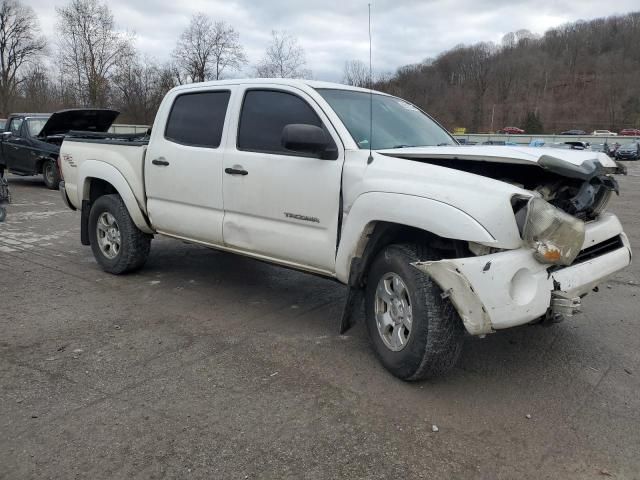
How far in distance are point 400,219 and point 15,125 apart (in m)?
14.3

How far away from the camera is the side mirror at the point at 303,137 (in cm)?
374

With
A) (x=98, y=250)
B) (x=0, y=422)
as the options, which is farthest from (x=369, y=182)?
(x=98, y=250)

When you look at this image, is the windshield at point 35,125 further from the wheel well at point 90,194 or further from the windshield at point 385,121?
the windshield at point 385,121

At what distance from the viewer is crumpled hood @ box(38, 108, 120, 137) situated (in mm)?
10547

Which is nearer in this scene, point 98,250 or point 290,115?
point 290,115

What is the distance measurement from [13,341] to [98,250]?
2.12 metres

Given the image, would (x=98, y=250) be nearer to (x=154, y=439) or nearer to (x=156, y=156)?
(x=156, y=156)

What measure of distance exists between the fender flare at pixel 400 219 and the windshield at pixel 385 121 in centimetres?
58

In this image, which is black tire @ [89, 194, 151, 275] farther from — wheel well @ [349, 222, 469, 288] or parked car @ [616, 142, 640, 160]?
parked car @ [616, 142, 640, 160]

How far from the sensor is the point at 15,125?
14617 mm

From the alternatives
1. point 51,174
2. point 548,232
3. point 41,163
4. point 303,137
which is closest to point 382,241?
point 303,137

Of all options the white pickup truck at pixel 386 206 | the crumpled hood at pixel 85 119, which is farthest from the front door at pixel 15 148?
the white pickup truck at pixel 386 206

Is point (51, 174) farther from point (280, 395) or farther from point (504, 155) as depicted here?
point (504, 155)

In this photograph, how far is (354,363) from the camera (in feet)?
12.8
